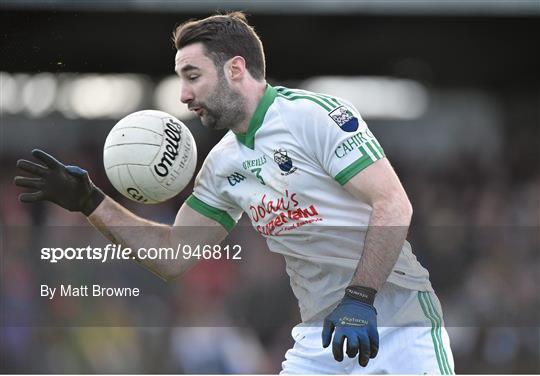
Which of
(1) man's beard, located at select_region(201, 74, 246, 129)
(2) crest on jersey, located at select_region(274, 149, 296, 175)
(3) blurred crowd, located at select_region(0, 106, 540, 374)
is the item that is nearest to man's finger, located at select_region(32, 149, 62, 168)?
(1) man's beard, located at select_region(201, 74, 246, 129)

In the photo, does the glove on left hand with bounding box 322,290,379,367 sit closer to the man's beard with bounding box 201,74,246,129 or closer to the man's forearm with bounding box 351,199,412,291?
the man's forearm with bounding box 351,199,412,291

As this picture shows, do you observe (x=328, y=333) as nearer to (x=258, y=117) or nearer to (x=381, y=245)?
(x=381, y=245)

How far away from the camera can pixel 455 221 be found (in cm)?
1138

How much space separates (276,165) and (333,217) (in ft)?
1.06

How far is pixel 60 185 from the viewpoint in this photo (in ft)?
15.2

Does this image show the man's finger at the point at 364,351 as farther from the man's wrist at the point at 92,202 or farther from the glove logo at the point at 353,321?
the man's wrist at the point at 92,202

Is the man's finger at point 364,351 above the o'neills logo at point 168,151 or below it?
below

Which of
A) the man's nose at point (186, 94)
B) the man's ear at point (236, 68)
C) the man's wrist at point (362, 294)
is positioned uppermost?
the man's ear at point (236, 68)

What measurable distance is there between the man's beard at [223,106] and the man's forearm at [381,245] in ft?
2.73

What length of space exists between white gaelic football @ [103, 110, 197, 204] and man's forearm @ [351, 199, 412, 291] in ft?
3.58

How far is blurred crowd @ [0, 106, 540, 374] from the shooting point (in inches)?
347

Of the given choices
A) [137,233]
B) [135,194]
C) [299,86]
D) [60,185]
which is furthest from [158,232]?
[299,86]

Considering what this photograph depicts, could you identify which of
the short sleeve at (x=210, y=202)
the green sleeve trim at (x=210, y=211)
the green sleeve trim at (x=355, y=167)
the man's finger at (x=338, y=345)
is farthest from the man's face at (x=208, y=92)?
the man's finger at (x=338, y=345)

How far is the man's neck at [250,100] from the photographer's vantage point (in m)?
4.39
